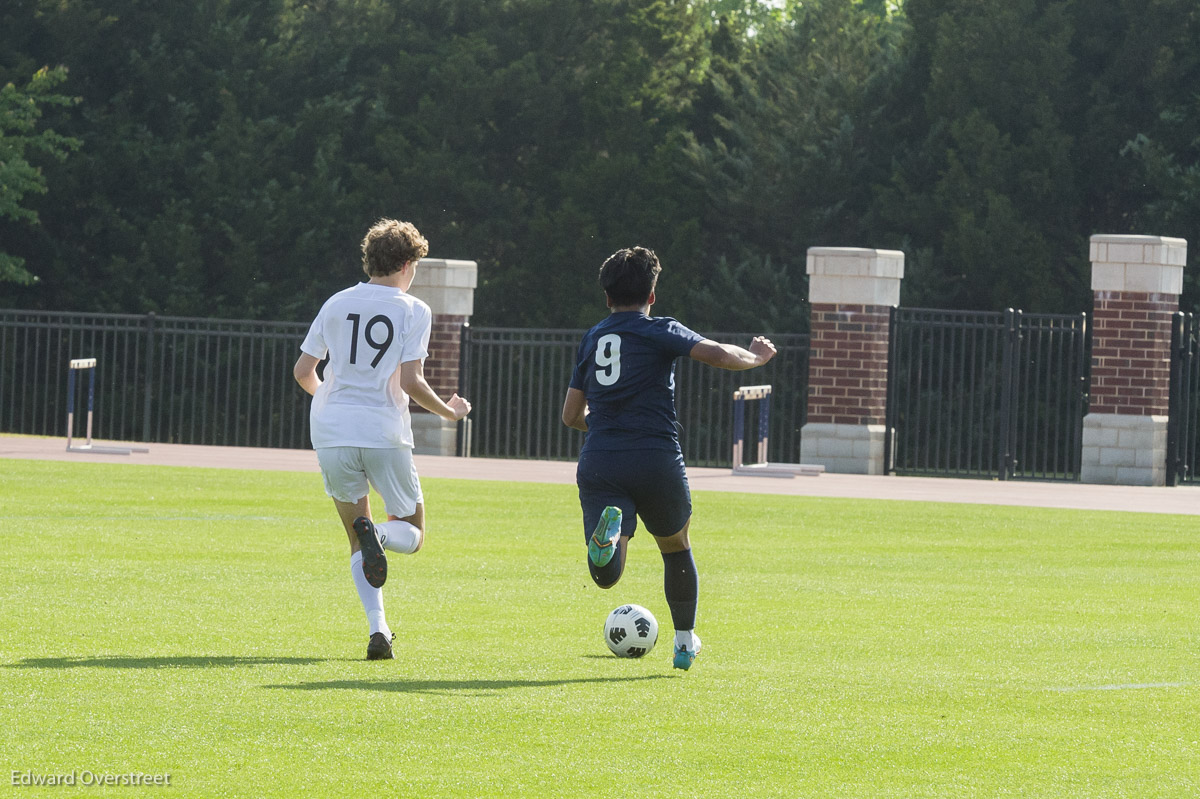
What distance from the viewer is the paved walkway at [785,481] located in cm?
1897

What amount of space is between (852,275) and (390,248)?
15.4 meters

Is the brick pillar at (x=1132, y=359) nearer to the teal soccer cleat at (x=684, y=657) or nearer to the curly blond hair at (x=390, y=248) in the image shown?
the teal soccer cleat at (x=684, y=657)

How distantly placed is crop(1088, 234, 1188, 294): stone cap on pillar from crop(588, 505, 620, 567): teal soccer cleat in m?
16.0

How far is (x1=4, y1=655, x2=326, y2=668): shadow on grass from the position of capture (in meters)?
7.11

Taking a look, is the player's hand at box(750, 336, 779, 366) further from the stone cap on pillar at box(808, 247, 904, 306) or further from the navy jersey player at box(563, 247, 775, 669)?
the stone cap on pillar at box(808, 247, 904, 306)

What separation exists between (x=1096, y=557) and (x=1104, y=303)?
938 cm

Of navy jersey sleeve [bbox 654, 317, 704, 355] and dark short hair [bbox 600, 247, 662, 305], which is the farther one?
dark short hair [bbox 600, 247, 662, 305]

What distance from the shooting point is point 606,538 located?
7188mm

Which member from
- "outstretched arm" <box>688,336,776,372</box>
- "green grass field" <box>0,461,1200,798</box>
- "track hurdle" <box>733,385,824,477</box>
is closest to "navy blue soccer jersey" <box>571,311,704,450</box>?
"outstretched arm" <box>688,336,776,372</box>

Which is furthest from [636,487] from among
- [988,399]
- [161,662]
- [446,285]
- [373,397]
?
[988,399]

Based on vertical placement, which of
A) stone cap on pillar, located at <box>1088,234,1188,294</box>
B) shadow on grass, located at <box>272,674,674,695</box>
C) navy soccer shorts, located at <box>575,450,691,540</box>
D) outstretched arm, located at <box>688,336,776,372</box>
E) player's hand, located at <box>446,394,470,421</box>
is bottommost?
shadow on grass, located at <box>272,674,674,695</box>

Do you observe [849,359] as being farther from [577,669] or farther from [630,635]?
[577,669]

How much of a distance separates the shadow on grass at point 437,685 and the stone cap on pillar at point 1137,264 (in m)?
16.2

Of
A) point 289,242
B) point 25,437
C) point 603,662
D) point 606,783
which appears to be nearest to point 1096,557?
→ point 603,662
